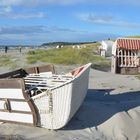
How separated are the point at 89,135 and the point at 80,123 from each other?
Result: 93cm

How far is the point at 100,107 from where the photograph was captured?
1500 cm

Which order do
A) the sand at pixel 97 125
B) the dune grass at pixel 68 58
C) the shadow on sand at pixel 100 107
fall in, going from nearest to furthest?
1. the sand at pixel 97 125
2. the shadow on sand at pixel 100 107
3. the dune grass at pixel 68 58

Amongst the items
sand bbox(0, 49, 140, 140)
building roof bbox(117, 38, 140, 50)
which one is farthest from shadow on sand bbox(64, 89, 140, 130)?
building roof bbox(117, 38, 140, 50)

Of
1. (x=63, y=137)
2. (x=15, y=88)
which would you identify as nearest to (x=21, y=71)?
(x=15, y=88)

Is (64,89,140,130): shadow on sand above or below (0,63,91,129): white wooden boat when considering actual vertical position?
below

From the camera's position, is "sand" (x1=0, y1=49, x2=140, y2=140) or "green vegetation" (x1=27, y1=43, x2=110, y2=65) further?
"green vegetation" (x1=27, y1=43, x2=110, y2=65)

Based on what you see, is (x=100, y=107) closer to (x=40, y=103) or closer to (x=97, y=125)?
(x=97, y=125)

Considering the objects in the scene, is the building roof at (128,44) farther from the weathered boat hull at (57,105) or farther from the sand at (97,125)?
the weathered boat hull at (57,105)

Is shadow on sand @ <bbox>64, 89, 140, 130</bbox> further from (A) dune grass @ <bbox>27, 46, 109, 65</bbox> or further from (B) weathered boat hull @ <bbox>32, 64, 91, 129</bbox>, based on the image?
(A) dune grass @ <bbox>27, 46, 109, 65</bbox>

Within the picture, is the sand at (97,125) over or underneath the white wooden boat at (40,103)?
underneath

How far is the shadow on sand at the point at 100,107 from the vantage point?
13.2 m

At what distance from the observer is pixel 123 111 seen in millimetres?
14430

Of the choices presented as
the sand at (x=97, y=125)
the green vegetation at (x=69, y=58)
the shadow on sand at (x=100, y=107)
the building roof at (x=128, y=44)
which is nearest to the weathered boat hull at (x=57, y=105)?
the sand at (x=97, y=125)

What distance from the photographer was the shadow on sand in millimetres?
13242
